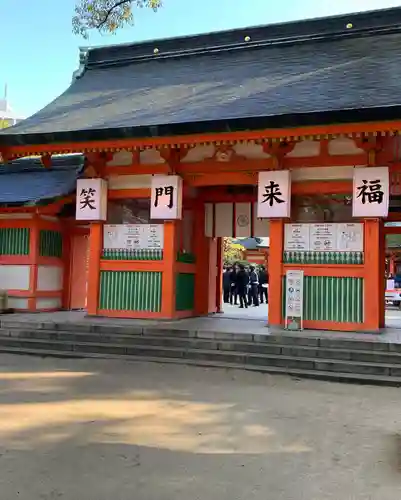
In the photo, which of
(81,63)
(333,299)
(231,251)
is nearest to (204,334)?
(333,299)

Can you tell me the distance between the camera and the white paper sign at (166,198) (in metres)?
9.45

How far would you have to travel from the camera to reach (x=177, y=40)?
12.4m

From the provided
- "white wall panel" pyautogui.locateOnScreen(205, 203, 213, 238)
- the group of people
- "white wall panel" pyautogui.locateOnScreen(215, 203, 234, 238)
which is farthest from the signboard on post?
the group of people

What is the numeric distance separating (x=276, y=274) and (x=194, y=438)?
4.94m

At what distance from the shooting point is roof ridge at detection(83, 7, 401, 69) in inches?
427

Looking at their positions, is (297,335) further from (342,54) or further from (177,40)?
(177,40)

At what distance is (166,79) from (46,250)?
4852 millimetres

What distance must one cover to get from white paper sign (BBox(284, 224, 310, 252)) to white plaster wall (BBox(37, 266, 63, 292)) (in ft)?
19.2

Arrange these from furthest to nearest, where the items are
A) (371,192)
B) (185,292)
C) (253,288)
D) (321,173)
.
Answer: (253,288)
(185,292)
(321,173)
(371,192)

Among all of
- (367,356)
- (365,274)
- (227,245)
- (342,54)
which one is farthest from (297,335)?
(227,245)

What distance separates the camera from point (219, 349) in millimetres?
7641

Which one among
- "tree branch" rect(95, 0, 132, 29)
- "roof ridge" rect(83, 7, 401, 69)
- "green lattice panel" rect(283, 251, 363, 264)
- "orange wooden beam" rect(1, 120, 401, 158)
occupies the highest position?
"tree branch" rect(95, 0, 132, 29)

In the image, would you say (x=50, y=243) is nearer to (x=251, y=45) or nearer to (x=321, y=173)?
(x=321, y=173)

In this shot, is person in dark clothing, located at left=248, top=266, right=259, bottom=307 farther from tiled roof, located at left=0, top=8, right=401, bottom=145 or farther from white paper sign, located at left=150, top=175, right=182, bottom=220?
white paper sign, located at left=150, top=175, right=182, bottom=220
